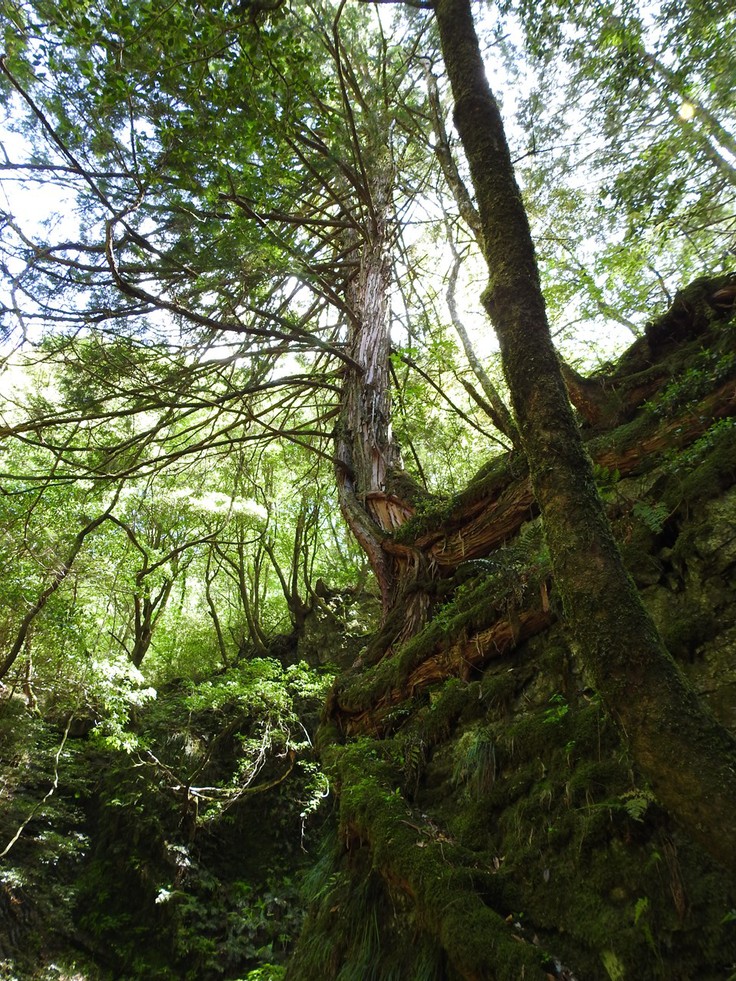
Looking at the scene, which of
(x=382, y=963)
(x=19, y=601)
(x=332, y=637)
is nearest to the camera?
(x=382, y=963)

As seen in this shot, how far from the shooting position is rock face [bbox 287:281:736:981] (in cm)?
190

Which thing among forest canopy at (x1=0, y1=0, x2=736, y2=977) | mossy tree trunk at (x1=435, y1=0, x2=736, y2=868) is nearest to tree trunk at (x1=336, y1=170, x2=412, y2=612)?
forest canopy at (x1=0, y1=0, x2=736, y2=977)

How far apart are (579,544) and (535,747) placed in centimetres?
142

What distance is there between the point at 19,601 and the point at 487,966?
7327 millimetres

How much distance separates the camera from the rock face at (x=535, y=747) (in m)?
1.90

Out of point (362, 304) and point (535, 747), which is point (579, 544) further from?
point (362, 304)

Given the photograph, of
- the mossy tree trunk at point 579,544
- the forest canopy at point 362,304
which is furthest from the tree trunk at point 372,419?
the mossy tree trunk at point 579,544

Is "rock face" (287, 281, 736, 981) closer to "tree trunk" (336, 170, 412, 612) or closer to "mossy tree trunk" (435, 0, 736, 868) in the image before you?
"mossy tree trunk" (435, 0, 736, 868)

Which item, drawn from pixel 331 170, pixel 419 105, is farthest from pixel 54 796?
pixel 419 105

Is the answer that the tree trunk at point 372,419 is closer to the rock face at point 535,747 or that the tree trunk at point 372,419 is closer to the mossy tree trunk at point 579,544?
the rock face at point 535,747

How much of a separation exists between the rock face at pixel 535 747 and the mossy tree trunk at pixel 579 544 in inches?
7.6

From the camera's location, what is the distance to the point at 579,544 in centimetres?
194

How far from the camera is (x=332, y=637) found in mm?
11234

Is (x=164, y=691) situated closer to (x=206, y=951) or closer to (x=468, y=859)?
(x=206, y=951)
